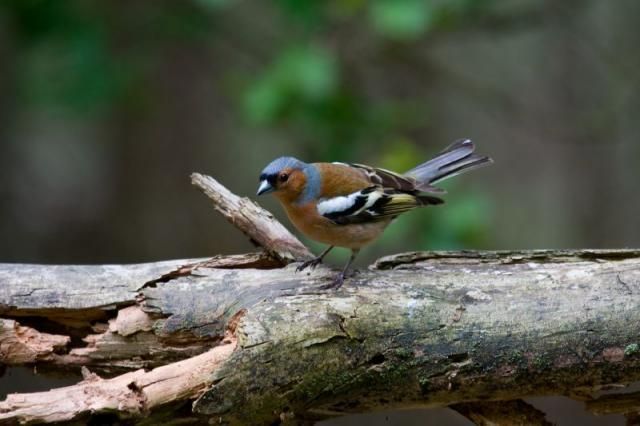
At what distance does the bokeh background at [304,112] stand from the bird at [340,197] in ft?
2.78

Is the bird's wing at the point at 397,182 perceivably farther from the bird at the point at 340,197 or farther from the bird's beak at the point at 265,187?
the bird's beak at the point at 265,187

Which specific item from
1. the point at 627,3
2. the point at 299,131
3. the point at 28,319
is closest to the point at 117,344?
the point at 28,319

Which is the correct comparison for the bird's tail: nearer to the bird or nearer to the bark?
the bird

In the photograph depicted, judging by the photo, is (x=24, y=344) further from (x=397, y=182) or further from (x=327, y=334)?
(x=397, y=182)

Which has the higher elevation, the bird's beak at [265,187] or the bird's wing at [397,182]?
the bird's wing at [397,182]

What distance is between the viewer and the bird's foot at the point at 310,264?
381cm

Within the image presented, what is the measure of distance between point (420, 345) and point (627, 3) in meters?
6.08

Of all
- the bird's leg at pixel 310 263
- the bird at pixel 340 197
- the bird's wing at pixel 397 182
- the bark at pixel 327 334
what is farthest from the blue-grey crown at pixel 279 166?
the bark at pixel 327 334

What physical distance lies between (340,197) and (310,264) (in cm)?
58

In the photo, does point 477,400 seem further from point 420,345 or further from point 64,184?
point 64,184

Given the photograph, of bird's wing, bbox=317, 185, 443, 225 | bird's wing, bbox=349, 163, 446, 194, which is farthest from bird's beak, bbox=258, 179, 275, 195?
bird's wing, bbox=349, 163, 446, 194

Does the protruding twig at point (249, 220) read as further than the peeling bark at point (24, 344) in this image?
Yes

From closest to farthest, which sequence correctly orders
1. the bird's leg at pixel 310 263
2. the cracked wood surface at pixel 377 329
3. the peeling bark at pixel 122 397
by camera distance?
the peeling bark at pixel 122 397 < the cracked wood surface at pixel 377 329 < the bird's leg at pixel 310 263

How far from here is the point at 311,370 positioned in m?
3.03
